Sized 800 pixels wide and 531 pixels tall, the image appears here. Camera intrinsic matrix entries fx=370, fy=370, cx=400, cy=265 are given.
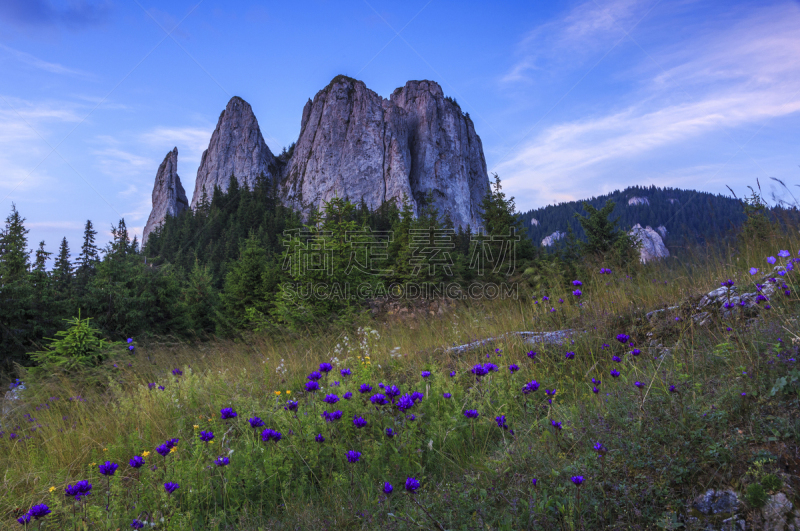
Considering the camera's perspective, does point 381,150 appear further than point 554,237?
Yes

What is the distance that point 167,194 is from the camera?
8656 cm

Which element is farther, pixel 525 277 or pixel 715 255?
pixel 525 277

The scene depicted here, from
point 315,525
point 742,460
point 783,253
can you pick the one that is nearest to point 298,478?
point 315,525

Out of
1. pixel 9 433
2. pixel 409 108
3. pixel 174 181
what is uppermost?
pixel 409 108

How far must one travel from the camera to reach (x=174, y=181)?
8825cm

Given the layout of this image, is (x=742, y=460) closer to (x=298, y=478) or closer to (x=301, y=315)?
(x=298, y=478)

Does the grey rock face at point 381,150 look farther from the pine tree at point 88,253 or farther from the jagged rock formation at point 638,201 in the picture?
the jagged rock formation at point 638,201

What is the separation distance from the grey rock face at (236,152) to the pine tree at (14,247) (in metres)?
59.6

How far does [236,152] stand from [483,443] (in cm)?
8618

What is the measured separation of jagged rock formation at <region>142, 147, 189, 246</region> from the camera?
85625mm

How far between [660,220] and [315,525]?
103 metres

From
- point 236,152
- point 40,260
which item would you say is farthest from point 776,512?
point 236,152

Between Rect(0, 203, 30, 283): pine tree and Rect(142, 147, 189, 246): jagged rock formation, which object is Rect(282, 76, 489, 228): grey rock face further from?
Rect(0, 203, 30, 283): pine tree

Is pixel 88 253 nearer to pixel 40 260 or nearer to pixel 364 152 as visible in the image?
pixel 40 260
